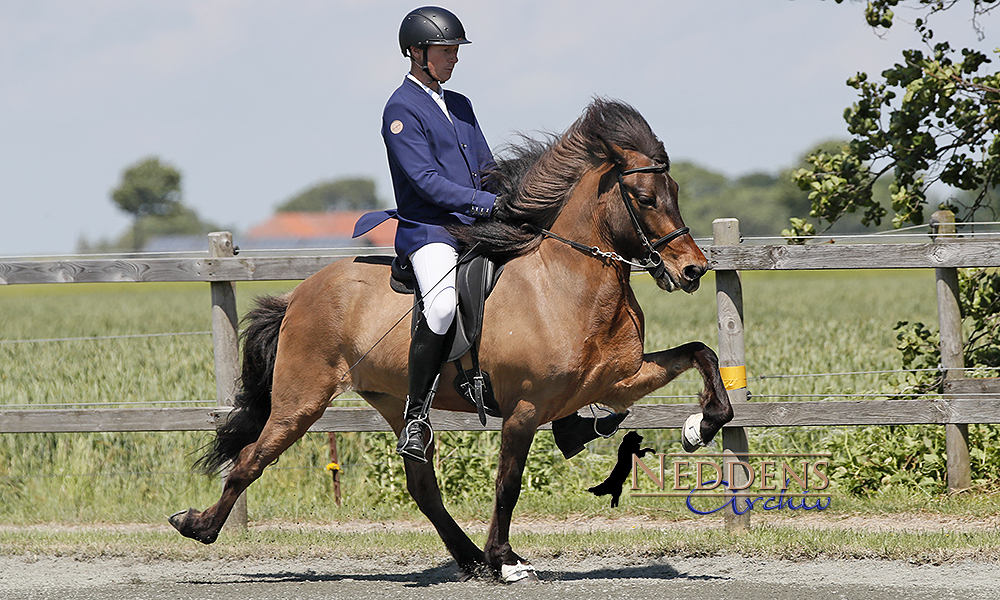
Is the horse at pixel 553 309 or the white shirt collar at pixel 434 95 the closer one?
the horse at pixel 553 309

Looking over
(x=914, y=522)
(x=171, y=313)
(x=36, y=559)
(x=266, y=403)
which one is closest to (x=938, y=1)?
(x=914, y=522)

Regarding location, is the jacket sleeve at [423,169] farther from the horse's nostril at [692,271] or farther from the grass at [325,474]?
the grass at [325,474]

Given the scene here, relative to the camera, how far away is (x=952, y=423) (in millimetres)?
6391

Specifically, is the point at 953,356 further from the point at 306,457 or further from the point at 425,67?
the point at 306,457

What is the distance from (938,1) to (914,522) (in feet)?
12.8

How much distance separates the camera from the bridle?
15.6 ft

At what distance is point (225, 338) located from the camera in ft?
22.8

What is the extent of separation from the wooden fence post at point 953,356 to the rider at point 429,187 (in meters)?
2.95

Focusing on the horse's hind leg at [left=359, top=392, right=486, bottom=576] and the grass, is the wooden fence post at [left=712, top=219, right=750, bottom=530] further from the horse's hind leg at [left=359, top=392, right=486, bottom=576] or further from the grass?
the horse's hind leg at [left=359, top=392, right=486, bottom=576]

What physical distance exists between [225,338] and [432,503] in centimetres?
214

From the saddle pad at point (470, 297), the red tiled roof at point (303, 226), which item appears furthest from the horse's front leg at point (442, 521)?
the red tiled roof at point (303, 226)

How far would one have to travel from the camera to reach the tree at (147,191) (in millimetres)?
146887

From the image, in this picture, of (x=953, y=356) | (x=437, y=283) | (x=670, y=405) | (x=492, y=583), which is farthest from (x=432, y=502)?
(x=953, y=356)

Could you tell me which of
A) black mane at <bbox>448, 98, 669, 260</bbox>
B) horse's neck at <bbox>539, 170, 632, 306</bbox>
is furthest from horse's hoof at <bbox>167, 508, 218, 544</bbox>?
horse's neck at <bbox>539, 170, 632, 306</bbox>
